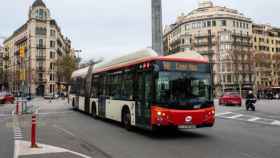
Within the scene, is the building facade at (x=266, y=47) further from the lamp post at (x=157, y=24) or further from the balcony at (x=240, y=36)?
the lamp post at (x=157, y=24)

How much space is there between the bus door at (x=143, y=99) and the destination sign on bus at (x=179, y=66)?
677 mm

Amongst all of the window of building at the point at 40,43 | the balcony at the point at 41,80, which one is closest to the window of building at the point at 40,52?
the window of building at the point at 40,43

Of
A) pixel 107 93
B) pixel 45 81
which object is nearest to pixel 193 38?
pixel 45 81

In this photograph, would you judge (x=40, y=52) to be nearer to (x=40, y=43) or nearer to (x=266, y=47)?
(x=40, y=43)

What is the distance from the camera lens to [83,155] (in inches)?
338

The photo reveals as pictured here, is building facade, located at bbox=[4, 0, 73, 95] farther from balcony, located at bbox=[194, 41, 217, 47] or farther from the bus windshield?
the bus windshield

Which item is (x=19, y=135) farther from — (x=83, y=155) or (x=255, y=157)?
(x=255, y=157)

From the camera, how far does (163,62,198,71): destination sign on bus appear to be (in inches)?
449

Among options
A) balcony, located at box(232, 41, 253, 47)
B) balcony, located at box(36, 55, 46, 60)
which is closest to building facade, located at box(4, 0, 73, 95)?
balcony, located at box(36, 55, 46, 60)

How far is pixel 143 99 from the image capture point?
11859 mm

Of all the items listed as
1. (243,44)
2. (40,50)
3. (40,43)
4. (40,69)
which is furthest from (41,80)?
(243,44)

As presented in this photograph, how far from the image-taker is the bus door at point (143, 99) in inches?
450

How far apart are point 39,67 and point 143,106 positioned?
282 feet

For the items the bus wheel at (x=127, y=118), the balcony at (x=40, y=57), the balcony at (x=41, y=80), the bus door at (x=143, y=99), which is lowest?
the bus wheel at (x=127, y=118)
